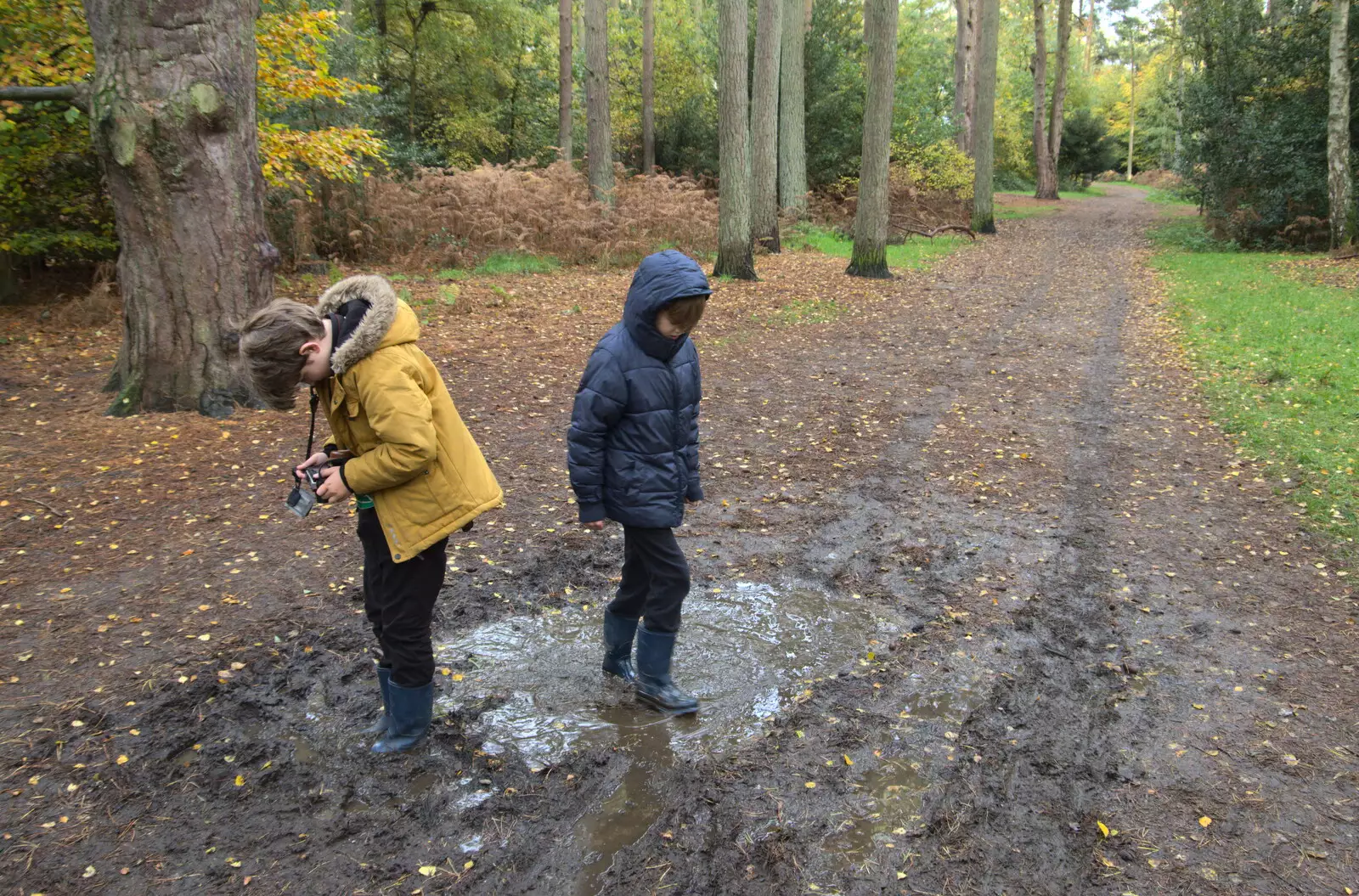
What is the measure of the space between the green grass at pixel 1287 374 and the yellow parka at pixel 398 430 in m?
5.66

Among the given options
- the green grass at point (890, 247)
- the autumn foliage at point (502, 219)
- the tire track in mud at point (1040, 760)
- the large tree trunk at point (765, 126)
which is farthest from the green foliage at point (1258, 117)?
the tire track in mud at point (1040, 760)

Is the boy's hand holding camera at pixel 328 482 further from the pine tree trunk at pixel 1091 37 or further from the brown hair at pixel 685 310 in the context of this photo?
the pine tree trunk at pixel 1091 37

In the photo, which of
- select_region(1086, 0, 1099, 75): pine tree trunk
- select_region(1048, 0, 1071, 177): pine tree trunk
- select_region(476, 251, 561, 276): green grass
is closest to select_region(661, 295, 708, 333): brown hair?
select_region(476, 251, 561, 276): green grass

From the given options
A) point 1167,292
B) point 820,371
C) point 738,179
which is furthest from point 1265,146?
point 820,371

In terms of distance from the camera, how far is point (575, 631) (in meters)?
4.79

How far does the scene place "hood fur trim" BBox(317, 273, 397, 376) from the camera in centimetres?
315

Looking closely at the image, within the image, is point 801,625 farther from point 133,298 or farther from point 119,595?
point 133,298

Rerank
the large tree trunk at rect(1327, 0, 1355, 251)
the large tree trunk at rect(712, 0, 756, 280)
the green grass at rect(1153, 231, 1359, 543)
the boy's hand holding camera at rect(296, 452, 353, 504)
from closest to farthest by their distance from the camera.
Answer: the boy's hand holding camera at rect(296, 452, 353, 504) < the green grass at rect(1153, 231, 1359, 543) < the large tree trunk at rect(712, 0, 756, 280) < the large tree trunk at rect(1327, 0, 1355, 251)

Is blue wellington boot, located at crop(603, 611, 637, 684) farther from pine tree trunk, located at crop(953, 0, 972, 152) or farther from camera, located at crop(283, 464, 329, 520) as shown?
pine tree trunk, located at crop(953, 0, 972, 152)

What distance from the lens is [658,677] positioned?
13.4 ft

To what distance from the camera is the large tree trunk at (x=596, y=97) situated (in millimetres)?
19984

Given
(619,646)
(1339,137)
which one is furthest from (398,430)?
(1339,137)

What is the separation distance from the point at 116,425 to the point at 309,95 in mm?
5077

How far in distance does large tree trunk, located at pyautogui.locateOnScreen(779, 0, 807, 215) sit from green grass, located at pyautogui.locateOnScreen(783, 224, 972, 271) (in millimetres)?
1097
